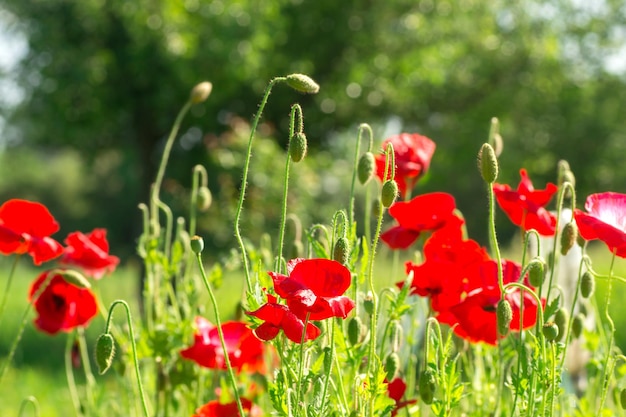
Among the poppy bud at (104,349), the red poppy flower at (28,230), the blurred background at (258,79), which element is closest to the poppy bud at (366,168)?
the poppy bud at (104,349)

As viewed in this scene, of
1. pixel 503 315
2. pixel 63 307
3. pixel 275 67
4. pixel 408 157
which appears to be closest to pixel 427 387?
pixel 503 315

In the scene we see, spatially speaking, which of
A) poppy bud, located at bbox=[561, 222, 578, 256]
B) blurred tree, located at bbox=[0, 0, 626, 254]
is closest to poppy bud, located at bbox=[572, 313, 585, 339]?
poppy bud, located at bbox=[561, 222, 578, 256]

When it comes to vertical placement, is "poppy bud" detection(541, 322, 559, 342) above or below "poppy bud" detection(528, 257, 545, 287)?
below

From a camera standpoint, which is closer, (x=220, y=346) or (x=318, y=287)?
(x=318, y=287)

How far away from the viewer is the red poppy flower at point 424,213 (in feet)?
4.45

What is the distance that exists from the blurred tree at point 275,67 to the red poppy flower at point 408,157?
5.71 meters

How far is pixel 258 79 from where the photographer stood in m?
8.41

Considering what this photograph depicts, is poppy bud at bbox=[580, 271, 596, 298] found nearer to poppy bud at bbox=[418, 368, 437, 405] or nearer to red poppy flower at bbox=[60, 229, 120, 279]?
poppy bud at bbox=[418, 368, 437, 405]

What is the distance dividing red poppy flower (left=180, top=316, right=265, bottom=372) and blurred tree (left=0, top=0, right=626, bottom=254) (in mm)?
5783

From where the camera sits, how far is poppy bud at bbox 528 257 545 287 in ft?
3.55

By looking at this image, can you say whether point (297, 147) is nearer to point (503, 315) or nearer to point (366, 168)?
point (366, 168)

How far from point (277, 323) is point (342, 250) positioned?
0.11 metres

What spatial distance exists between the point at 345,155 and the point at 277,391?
9.73 metres

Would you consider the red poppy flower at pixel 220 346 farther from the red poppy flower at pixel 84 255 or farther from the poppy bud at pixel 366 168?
the poppy bud at pixel 366 168
